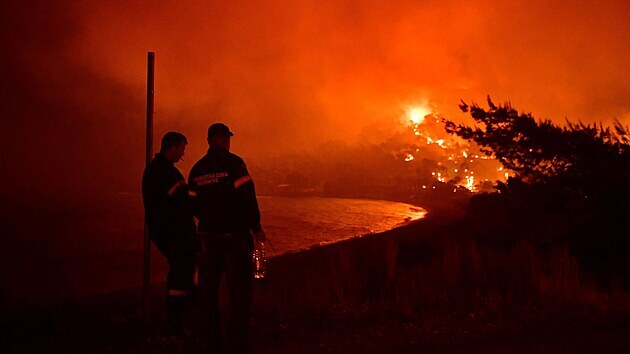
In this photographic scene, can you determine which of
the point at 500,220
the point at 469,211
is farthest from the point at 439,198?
the point at 500,220

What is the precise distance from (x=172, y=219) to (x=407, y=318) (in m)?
3.10

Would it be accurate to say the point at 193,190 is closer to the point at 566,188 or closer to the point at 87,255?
the point at 566,188

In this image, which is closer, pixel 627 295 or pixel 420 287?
pixel 627 295

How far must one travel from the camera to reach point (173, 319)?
4727 mm

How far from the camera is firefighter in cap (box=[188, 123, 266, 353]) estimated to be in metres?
4.12

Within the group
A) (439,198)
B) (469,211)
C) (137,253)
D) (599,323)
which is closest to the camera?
(599,323)

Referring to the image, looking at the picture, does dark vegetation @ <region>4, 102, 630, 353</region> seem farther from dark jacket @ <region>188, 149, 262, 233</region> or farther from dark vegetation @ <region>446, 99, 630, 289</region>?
dark jacket @ <region>188, 149, 262, 233</region>

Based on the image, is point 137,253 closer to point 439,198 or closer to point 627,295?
point 627,295

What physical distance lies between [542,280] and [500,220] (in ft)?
29.3

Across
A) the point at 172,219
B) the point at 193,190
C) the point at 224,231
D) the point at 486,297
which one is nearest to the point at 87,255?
the point at 172,219

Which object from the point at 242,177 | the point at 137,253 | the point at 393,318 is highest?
the point at 242,177

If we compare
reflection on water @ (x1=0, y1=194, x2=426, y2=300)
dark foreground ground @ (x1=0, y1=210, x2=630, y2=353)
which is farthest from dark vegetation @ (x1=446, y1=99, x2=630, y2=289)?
reflection on water @ (x1=0, y1=194, x2=426, y2=300)

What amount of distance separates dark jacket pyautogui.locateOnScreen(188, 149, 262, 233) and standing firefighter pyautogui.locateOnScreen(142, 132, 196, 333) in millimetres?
454

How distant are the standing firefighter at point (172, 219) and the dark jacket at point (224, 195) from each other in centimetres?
45
